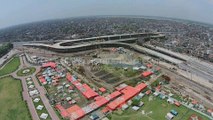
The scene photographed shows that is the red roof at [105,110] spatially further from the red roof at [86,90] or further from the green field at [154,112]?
the red roof at [86,90]

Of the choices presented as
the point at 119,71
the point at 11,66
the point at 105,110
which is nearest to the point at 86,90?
the point at 105,110

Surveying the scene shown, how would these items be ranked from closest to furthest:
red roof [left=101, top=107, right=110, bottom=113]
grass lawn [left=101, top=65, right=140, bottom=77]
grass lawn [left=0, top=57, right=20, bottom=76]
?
red roof [left=101, top=107, right=110, bottom=113], grass lawn [left=101, top=65, right=140, bottom=77], grass lawn [left=0, top=57, right=20, bottom=76]

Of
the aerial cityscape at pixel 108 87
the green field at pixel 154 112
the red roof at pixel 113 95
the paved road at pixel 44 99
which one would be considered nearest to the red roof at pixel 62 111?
the aerial cityscape at pixel 108 87

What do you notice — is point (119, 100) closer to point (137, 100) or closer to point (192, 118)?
point (137, 100)

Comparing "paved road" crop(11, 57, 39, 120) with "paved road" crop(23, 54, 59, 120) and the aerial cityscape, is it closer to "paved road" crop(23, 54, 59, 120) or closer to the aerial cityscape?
the aerial cityscape

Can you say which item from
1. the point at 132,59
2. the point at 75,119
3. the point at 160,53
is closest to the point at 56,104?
the point at 75,119

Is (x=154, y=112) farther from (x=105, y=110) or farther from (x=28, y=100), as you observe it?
(x=28, y=100)

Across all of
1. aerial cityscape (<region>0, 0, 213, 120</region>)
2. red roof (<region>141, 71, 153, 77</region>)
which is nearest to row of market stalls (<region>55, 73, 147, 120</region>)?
aerial cityscape (<region>0, 0, 213, 120</region>)
